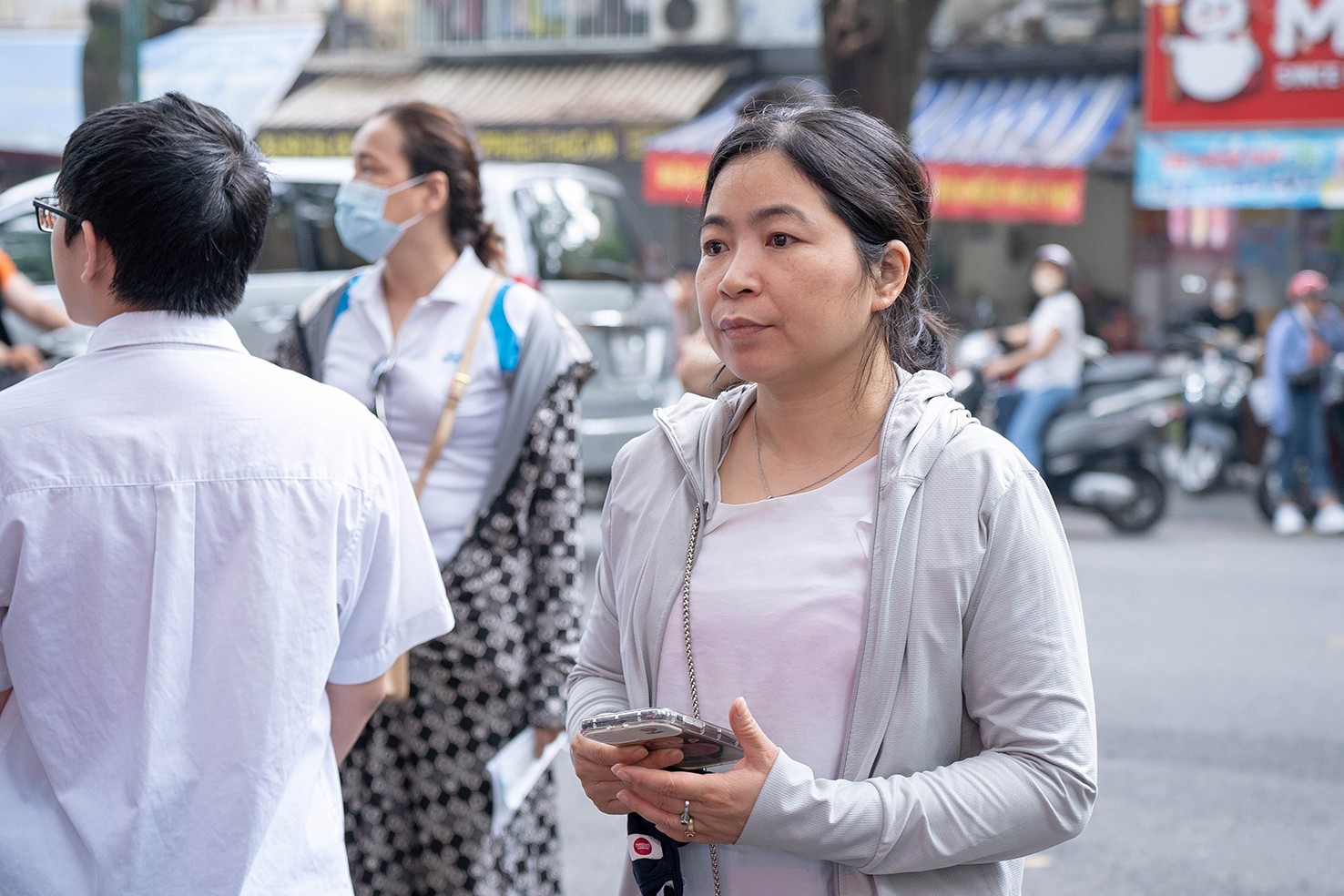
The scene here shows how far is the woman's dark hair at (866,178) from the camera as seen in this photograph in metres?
1.73

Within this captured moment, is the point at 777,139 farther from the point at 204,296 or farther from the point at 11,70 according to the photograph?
the point at 11,70

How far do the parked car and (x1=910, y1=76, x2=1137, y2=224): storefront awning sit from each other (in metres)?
5.29

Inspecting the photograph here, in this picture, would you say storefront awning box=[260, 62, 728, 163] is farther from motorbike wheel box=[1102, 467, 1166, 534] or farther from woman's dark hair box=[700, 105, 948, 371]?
woman's dark hair box=[700, 105, 948, 371]

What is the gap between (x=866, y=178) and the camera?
174cm

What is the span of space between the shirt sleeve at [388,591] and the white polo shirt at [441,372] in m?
0.99

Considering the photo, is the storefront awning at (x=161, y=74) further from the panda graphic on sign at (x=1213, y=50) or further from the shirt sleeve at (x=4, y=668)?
the shirt sleeve at (x=4, y=668)

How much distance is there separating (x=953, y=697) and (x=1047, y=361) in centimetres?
872

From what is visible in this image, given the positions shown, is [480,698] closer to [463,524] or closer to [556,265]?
[463,524]

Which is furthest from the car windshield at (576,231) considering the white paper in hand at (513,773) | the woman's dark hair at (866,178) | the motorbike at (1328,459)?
the woman's dark hair at (866,178)

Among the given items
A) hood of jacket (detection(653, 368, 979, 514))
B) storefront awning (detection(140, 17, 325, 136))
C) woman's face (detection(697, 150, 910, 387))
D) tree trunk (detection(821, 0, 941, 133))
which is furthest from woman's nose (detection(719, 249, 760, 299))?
storefront awning (detection(140, 17, 325, 136))

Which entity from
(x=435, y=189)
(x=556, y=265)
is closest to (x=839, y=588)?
(x=435, y=189)

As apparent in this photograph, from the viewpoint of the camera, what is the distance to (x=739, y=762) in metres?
1.59

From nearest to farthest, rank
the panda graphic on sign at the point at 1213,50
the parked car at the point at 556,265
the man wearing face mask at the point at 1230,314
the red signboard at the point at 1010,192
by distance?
the parked car at the point at 556,265, the man wearing face mask at the point at 1230,314, the panda graphic on sign at the point at 1213,50, the red signboard at the point at 1010,192

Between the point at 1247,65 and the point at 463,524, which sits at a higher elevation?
the point at 1247,65
